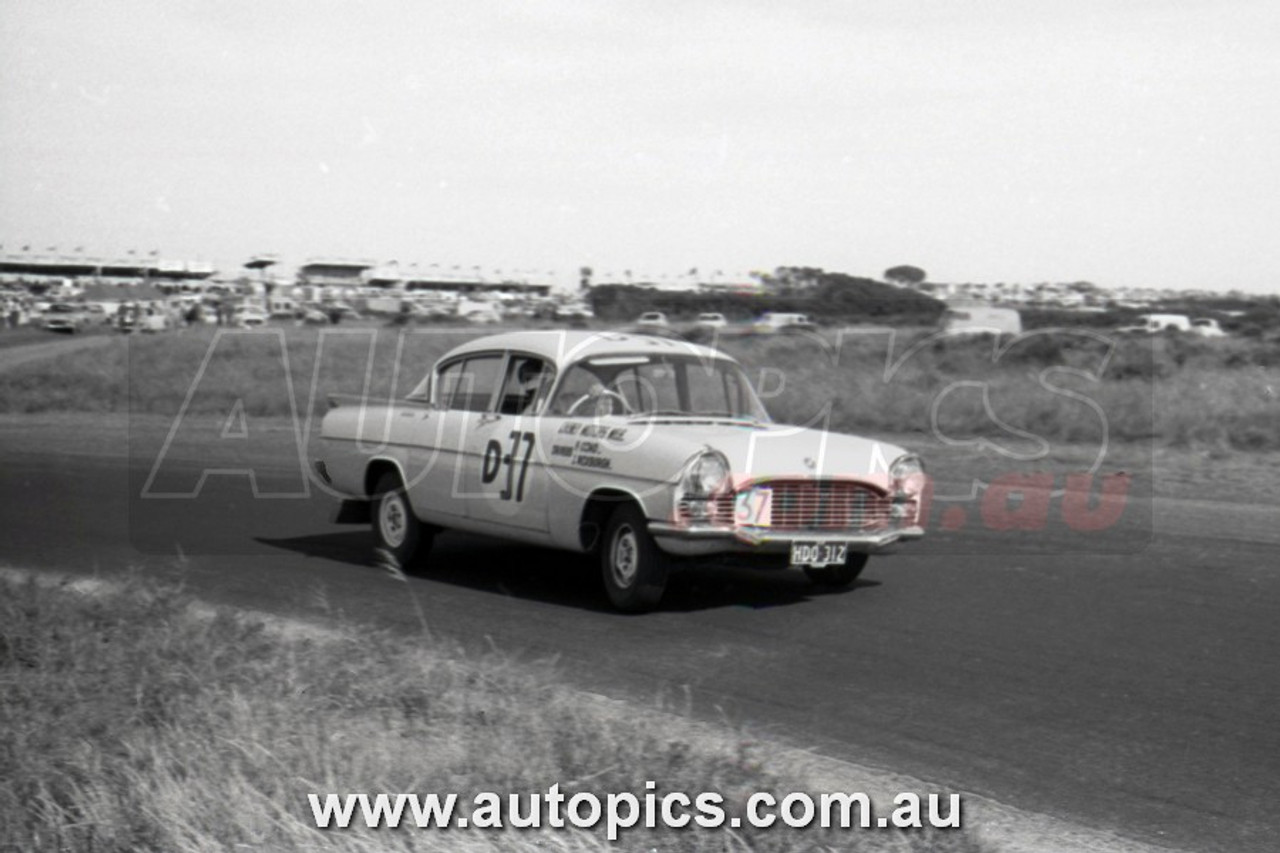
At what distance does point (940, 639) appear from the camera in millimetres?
7613

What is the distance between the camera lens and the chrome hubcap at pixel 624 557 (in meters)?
8.26

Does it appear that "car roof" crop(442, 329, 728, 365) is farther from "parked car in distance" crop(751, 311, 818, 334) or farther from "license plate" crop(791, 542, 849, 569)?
"parked car in distance" crop(751, 311, 818, 334)

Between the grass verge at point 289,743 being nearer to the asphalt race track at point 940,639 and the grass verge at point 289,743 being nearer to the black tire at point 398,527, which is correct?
the asphalt race track at point 940,639

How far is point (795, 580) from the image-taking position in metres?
9.52

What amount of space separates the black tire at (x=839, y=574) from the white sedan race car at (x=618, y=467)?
12mm

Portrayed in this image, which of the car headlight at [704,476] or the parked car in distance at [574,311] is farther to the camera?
the parked car in distance at [574,311]

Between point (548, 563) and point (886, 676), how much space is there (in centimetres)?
374

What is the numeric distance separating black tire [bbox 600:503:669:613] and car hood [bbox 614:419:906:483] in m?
0.42

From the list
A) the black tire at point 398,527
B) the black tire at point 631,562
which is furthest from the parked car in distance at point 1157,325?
the black tire at point 631,562

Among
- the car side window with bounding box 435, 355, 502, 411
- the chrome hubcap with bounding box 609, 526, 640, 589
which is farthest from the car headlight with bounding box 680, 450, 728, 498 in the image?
the car side window with bounding box 435, 355, 502, 411

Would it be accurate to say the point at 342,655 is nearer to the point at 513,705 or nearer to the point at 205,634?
the point at 205,634

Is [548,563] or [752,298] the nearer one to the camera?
[548,563]

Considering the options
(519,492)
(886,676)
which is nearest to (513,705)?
(886,676)

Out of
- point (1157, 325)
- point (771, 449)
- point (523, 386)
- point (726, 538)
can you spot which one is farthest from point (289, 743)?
point (1157, 325)
